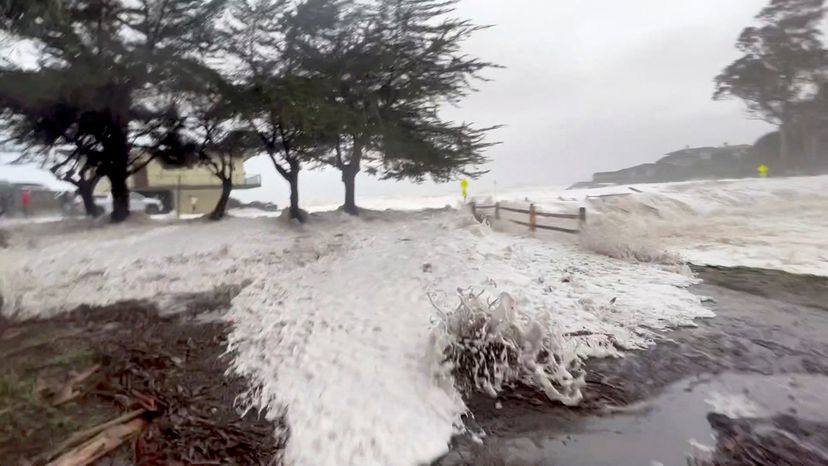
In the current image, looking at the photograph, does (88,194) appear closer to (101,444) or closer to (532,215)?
(101,444)

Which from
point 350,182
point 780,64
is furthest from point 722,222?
point 350,182

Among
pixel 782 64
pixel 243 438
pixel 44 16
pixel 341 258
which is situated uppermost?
pixel 782 64

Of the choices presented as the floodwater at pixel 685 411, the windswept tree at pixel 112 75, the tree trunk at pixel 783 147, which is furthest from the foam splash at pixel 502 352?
the tree trunk at pixel 783 147

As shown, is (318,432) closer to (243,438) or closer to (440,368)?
(243,438)

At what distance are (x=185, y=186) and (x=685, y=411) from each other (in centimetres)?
2468

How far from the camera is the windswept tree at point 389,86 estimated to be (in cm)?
1504

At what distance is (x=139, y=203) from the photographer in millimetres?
19438

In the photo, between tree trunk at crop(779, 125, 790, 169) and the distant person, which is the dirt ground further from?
tree trunk at crop(779, 125, 790, 169)

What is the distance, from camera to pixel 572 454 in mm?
3568

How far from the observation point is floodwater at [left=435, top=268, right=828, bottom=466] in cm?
354

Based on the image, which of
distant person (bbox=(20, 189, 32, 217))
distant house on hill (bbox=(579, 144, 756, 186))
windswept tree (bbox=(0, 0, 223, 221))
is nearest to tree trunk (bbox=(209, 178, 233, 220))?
windswept tree (bbox=(0, 0, 223, 221))

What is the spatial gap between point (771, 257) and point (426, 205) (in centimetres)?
1429

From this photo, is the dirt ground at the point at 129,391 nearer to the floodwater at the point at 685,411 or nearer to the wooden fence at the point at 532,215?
the floodwater at the point at 685,411

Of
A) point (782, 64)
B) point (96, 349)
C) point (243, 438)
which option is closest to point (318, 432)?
point (243, 438)
